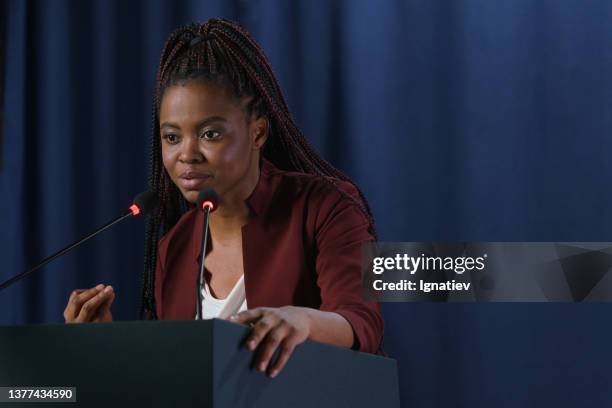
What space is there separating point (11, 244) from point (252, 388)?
185cm

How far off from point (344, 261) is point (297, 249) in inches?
4.4

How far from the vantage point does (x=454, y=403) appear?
2.38 m

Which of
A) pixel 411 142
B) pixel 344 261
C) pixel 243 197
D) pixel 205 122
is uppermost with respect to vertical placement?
pixel 411 142

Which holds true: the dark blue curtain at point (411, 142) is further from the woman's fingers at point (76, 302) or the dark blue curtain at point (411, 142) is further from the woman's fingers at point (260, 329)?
the woman's fingers at point (260, 329)

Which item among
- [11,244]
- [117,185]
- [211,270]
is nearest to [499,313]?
[211,270]

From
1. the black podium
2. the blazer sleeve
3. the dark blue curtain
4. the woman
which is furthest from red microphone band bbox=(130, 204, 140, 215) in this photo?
the dark blue curtain

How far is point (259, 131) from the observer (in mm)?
1895

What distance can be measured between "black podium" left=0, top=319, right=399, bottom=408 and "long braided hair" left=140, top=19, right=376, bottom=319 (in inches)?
33.3

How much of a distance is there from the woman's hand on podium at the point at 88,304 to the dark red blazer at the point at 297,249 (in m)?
0.35

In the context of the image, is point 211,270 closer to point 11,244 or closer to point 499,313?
point 499,313

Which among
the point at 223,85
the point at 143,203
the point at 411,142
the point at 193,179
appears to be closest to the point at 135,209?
the point at 143,203

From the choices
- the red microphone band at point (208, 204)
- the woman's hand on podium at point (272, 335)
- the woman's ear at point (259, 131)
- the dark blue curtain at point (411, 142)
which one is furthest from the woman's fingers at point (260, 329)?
the dark blue curtain at point (411, 142)

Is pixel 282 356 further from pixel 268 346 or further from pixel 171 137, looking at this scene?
pixel 171 137

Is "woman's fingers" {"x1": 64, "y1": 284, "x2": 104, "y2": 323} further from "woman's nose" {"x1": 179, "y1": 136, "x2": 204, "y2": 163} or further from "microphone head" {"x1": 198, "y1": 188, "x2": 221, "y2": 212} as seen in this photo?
"woman's nose" {"x1": 179, "y1": 136, "x2": 204, "y2": 163}
